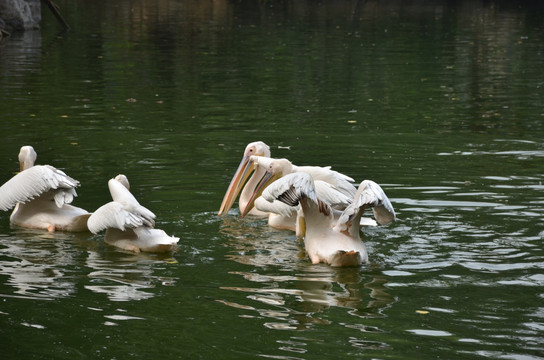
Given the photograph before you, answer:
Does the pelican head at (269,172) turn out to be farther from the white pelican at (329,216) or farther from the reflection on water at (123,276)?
the reflection on water at (123,276)

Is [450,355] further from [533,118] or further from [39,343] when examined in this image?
[533,118]

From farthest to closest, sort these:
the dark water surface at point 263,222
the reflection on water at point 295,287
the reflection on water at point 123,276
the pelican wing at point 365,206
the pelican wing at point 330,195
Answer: the pelican wing at point 330,195 < the pelican wing at point 365,206 < the reflection on water at point 123,276 < the reflection on water at point 295,287 < the dark water surface at point 263,222

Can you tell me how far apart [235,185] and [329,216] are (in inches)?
76.3

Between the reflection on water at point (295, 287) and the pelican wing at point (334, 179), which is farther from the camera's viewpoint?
the pelican wing at point (334, 179)

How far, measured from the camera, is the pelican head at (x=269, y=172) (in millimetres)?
8305

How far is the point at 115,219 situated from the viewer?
23.3 feet

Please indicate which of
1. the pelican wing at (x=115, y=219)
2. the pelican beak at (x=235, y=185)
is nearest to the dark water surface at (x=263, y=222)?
the pelican beak at (x=235, y=185)

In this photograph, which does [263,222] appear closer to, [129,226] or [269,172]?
[269,172]

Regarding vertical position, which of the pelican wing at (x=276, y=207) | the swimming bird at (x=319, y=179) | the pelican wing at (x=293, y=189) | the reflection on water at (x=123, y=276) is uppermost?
the pelican wing at (x=293, y=189)

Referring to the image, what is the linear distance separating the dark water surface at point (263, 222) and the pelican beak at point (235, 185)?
0.12 m

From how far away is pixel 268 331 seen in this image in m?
5.61

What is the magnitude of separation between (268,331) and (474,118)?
9070 mm

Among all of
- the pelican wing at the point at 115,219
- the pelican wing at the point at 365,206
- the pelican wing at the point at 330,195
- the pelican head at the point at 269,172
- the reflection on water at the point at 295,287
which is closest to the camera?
the reflection on water at the point at 295,287

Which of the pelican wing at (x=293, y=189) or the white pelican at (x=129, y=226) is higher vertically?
the pelican wing at (x=293, y=189)
